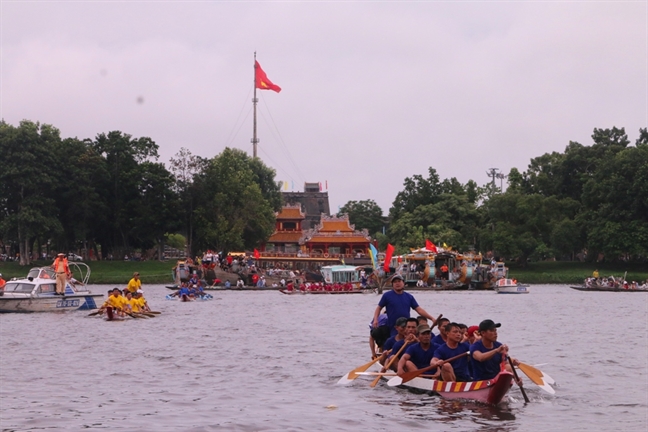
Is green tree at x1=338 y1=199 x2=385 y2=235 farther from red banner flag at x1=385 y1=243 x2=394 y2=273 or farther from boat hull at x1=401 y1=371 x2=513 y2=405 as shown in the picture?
boat hull at x1=401 y1=371 x2=513 y2=405

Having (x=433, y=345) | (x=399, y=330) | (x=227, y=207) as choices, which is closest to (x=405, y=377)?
(x=433, y=345)

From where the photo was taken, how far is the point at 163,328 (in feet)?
99.4

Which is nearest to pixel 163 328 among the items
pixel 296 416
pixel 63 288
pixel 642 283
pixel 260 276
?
pixel 63 288

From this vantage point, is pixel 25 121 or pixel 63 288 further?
pixel 25 121

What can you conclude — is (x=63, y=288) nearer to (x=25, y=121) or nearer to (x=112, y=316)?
(x=112, y=316)

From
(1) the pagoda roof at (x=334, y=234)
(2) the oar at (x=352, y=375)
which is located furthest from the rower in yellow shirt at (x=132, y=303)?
(1) the pagoda roof at (x=334, y=234)

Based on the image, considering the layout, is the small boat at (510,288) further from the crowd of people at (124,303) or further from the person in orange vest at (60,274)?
the person in orange vest at (60,274)

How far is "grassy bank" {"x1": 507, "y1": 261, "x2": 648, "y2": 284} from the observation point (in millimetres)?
80625

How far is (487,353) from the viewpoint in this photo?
44.0 feet

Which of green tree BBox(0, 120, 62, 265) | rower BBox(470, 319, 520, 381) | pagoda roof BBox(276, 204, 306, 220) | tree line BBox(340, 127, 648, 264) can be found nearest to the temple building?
pagoda roof BBox(276, 204, 306, 220)

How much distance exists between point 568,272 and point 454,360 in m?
72.4

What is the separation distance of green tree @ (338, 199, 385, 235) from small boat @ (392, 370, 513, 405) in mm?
111672

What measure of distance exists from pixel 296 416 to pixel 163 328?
17.5m

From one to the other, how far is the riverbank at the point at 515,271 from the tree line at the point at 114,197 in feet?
9.17
